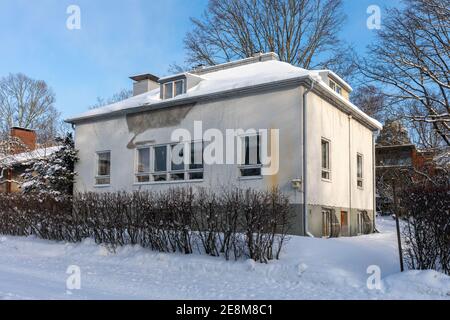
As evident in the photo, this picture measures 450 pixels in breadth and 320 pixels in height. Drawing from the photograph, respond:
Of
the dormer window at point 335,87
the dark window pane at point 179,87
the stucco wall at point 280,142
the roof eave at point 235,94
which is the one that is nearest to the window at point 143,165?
the stucco wall at point 280,142

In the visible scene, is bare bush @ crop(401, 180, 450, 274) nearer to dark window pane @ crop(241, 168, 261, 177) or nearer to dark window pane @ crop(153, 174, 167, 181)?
dark window pane @ crop(241, 168, 261, 177)

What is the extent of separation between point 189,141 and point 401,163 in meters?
26.8

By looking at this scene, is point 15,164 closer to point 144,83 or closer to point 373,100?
point 144,83

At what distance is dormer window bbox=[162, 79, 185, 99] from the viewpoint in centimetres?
1922

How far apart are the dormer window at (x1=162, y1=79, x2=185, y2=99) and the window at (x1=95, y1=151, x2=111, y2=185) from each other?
3855mm

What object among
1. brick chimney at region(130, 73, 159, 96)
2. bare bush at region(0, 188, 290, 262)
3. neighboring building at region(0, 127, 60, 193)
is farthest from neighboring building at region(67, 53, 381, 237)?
neighboring building at region(0, 127, 60, 193)

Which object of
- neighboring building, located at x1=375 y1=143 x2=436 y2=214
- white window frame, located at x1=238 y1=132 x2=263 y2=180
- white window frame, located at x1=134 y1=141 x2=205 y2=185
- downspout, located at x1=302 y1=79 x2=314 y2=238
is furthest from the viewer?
neighboring building, located at x1=375 y1=143 x2=436 y2=214

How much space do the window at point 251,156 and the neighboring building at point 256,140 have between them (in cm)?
4

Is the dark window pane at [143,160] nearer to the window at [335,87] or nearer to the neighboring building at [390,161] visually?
the window at [335,87]

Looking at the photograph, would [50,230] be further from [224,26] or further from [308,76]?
[224,26]

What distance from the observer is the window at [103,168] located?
67.4ft

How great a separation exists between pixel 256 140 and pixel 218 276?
278 inches

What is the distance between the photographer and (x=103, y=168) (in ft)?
68.3

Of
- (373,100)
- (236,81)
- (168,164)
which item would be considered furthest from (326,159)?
(373,100)
